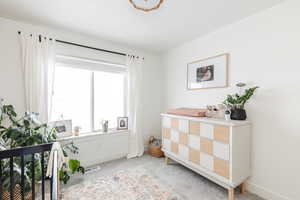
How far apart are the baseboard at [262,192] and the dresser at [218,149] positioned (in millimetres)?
106

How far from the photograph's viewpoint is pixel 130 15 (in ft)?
6.01

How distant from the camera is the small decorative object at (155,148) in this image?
2953 millimetres

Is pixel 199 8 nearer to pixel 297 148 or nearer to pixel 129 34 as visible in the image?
pixel 129 34

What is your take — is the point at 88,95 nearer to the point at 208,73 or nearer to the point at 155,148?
the point at 155,148

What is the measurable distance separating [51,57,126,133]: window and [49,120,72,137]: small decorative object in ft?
0.42

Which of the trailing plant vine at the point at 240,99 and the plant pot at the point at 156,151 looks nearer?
the trailing plant vine at the point at 240,99

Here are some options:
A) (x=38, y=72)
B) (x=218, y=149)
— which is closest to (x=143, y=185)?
(x=218, y=149)

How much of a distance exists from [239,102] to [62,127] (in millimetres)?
2694

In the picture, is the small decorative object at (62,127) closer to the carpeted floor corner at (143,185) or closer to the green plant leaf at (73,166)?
the green plant leaf at (73,166)

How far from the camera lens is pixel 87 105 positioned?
2.68 meters

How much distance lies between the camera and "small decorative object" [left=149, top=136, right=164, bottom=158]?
9.69 feet

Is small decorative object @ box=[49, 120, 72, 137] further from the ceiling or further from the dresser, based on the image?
the dresser

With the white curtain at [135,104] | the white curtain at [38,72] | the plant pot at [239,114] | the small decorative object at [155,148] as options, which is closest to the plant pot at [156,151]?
the small decorative object at [155,148]

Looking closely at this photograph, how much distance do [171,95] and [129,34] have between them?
1.56m
